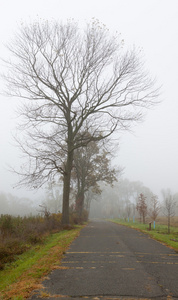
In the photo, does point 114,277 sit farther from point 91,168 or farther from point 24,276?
point 91,168

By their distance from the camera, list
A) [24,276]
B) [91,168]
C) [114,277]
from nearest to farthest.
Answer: [114,277] < [24,276] < [91,168]

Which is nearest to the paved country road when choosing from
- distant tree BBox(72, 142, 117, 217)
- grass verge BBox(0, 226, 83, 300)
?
grass verge BBox(0, 226, 83, 300)

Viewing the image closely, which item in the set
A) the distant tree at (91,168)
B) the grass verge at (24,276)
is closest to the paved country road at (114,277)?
the grass verge at (24,276)

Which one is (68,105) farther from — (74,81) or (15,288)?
(15,288)

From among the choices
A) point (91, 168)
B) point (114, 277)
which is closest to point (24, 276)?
point (114, 277)

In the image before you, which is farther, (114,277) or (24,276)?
(24,276)

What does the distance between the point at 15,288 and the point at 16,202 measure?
334 ft

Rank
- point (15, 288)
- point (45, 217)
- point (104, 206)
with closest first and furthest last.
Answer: point (15, 288) → point (45, 217) → point (104, 206)

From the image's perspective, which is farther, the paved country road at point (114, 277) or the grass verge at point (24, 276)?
the grass verge at point (24, 276)

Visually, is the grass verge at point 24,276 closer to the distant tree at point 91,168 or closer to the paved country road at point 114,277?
the paved country road at point 114,277

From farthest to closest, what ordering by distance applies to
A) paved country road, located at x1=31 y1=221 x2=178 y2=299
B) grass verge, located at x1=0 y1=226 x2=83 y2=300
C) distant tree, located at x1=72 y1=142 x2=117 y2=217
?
distant tree, located at x1=72 y1=142 x2=117 y2=217, grass verge, located at x1=0 y1=226 x2=83 y2=300, paved country road, located at x1=31 y1=221 x2=178 y2=299

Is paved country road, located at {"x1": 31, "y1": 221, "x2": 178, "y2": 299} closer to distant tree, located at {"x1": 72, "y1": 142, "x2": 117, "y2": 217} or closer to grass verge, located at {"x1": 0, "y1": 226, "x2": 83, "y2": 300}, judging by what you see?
grass verge, located at {"x1": 0, "y1": 226, "x2": 83, "y2": 300}

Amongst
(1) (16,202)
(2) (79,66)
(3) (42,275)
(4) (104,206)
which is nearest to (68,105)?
(2) (79,66)

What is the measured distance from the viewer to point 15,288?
455 cm
